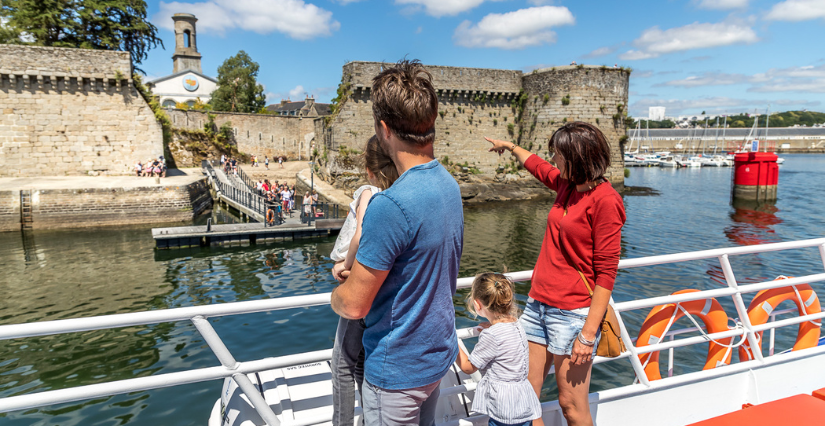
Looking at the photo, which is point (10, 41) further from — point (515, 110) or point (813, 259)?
point (813, 259)

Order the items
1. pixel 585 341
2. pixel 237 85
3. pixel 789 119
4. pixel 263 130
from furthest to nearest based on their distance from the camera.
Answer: pixel 789 119, pixel 237 85, pixel 263 130, pixel 585 341

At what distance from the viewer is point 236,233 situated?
669 inches

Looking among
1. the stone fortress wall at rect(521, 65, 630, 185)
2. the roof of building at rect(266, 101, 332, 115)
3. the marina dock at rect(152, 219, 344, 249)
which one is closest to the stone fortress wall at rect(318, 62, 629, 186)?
the stone fortress wall at rect(521, 65, 630, 185)

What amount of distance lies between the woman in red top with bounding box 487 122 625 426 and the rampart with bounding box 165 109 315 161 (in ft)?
131

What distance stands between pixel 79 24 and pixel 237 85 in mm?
21370

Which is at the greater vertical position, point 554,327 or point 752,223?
point 554,327

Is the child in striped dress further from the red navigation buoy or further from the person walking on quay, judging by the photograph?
the red navigation buoy

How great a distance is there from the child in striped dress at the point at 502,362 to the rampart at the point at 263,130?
39790 millimetres

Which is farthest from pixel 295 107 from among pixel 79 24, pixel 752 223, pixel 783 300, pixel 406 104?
pixel 406 104

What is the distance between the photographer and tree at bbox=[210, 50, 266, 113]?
47.7m

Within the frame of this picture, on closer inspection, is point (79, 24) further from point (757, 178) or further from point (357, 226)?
point (757, 178)

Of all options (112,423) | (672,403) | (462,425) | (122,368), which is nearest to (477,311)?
(462,425)

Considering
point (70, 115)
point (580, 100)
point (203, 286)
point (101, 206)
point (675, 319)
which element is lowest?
point (203, 286)

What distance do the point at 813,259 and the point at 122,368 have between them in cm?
1834
